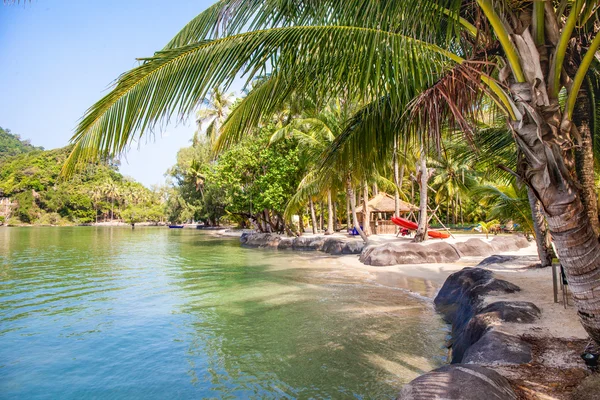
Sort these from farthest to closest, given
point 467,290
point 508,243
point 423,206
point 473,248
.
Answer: point 423,206
point 508,243
point 473,248
point 467,290

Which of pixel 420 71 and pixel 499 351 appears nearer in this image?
pixel 420 71

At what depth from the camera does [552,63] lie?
2.38 metres

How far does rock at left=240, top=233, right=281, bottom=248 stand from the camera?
2152cm

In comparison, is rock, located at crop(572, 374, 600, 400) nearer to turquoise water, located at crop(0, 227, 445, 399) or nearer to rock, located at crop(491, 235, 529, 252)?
turquoise water, located at crop(0, 227, 445, 399)

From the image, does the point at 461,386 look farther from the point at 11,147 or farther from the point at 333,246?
the point at 11,147

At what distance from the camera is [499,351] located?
2.93 m

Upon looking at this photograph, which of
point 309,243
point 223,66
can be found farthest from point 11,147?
point 223,66

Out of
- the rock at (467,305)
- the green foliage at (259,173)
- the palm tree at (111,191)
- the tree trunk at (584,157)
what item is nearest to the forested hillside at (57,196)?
the palm tree at (111,191)

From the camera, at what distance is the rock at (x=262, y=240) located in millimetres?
21516

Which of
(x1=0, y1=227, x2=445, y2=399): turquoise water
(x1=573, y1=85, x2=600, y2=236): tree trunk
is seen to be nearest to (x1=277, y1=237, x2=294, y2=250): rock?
(x1=0, y1=227, x2=445, y2=399): turquoise water

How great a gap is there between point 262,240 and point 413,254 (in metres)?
12.2

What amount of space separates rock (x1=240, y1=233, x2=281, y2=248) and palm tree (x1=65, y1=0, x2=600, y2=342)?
1867 cm

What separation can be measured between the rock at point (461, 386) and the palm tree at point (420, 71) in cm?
82

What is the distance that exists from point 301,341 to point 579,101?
4.39m
